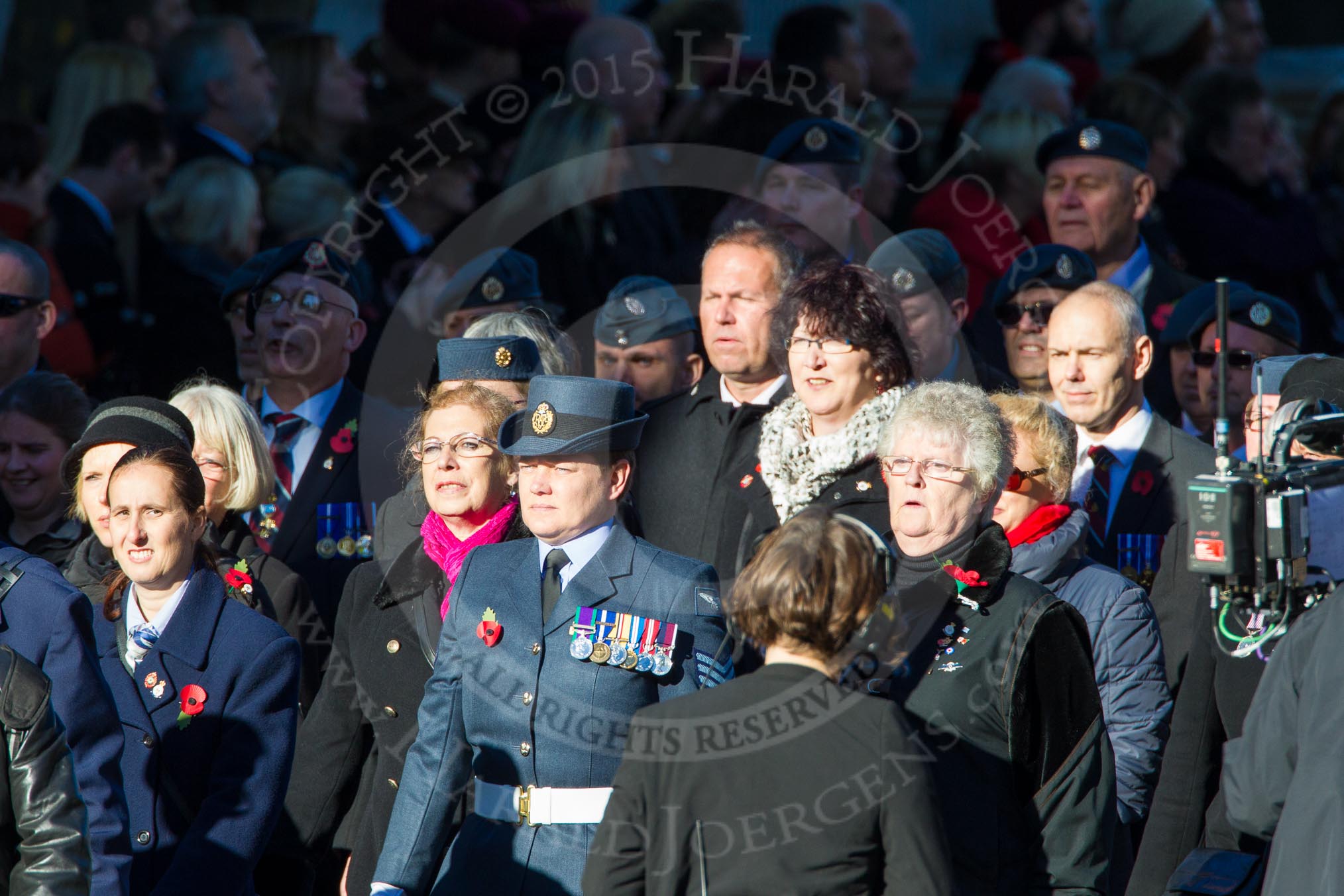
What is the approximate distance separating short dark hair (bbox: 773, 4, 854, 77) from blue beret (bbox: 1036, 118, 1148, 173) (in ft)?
5.40

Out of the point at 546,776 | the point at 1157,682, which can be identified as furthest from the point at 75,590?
the point at 1157,682

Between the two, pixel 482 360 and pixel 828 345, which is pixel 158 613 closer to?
pixel 482 360

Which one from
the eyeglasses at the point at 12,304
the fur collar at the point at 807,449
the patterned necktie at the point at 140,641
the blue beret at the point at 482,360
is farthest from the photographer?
the eyeglasses at the point at 12,304

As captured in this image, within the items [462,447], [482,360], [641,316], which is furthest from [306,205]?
[462,447]

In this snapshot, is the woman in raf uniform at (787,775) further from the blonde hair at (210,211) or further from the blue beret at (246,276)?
the blonde hair at (210,211)

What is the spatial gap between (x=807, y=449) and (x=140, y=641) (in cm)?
191

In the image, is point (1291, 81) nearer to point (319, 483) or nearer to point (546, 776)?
point (319, 483)

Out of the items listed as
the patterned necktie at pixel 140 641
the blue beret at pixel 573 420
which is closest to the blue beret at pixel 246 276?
the patterned necktie at pixel 140 641

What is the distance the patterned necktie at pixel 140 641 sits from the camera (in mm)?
4309

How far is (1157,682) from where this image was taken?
4258 mm

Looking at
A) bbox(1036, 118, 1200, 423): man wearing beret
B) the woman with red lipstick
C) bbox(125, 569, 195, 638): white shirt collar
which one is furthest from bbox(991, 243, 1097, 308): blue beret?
bbox(125, 569, 195, 638): white shirt collar

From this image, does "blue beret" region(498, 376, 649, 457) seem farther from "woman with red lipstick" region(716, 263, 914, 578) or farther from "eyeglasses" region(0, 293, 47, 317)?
"eyeglasses" region(0, 293, 47, 317)

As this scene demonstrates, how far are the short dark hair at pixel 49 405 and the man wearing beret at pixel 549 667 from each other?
2.17 metres

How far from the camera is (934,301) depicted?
571 cm
